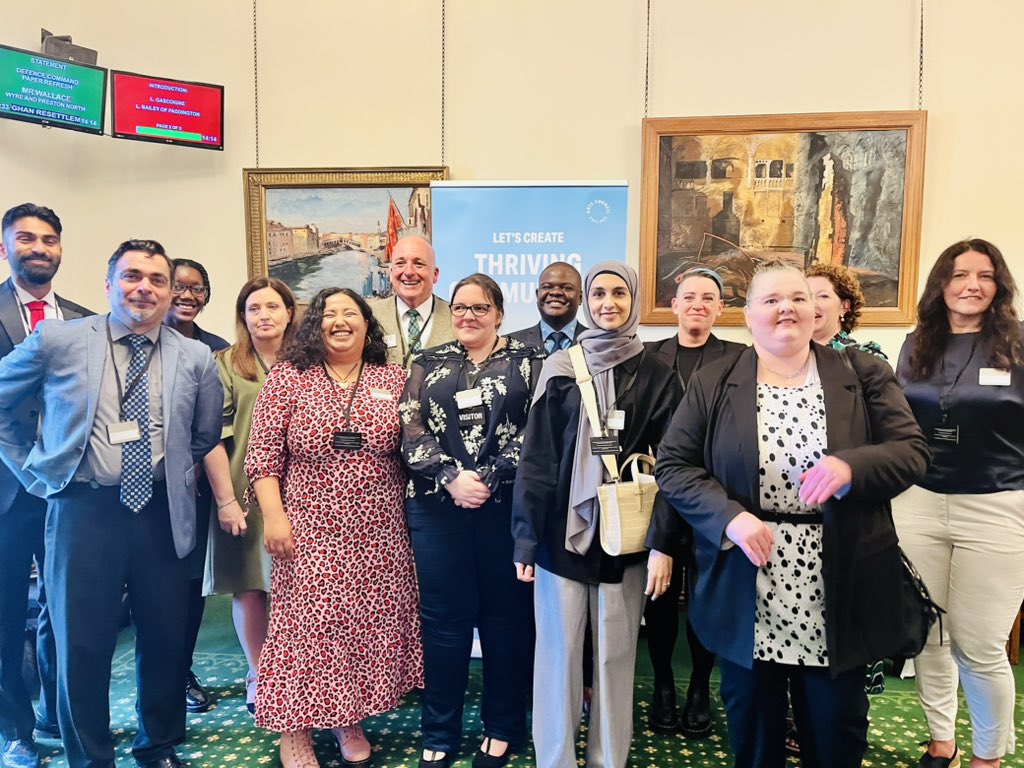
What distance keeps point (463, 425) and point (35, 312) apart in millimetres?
1838

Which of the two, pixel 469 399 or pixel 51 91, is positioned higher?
pixel 51 91

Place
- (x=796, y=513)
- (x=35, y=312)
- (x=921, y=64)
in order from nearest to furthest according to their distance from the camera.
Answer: (x=796, y=513) → (x=35, y=312) → (x=921, y=64)

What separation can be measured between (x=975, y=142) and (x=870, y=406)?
3.40 m

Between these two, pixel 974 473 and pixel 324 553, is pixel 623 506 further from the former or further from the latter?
pixel 974 473

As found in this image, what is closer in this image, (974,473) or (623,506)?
(623,506)

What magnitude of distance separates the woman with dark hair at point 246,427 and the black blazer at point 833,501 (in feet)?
5.59

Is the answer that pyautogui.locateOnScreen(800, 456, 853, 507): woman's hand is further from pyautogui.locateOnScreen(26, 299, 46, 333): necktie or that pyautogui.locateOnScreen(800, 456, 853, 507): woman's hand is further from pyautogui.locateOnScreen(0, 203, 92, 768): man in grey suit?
pyautogui.locateOnScreen(26, 299, 46, 333): necktie

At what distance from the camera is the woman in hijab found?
2.01 meters

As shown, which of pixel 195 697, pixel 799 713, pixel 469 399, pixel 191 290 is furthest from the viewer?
pixel 191 290

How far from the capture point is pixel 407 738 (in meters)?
2.58

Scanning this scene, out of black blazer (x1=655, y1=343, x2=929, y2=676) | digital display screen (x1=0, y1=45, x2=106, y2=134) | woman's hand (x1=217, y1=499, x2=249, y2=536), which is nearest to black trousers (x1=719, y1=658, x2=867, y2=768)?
black blazer (x1=655, y1=343, x2=929, y2=676)

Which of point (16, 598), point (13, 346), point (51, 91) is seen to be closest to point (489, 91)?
point (51, 91)

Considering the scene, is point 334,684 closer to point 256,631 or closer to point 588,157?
point 256,631

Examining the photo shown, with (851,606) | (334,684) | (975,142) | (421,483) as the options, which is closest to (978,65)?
(975,142)
